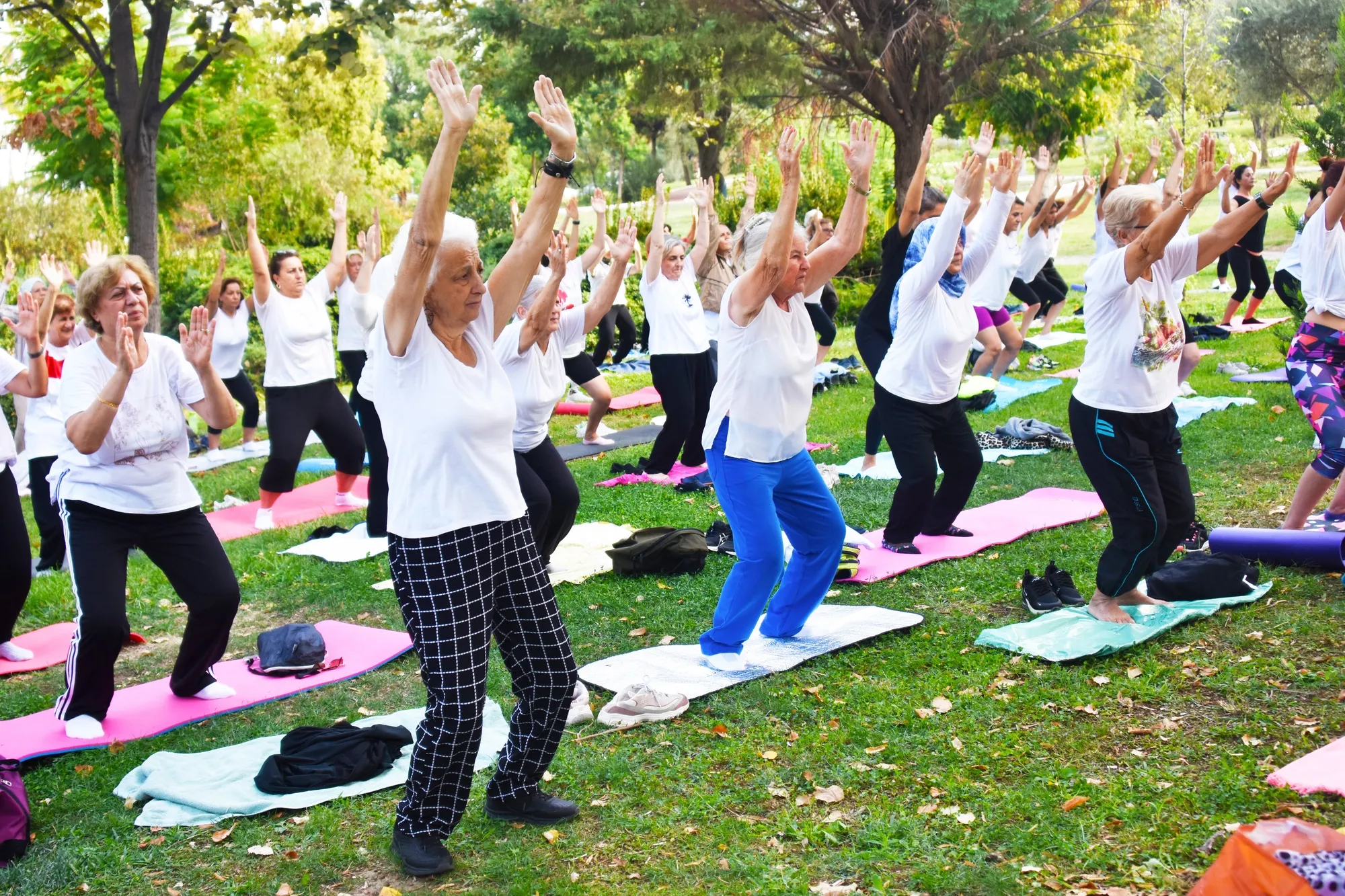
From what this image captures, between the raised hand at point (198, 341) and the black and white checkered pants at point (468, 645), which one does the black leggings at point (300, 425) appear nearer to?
the raised hand at point (198, 341)

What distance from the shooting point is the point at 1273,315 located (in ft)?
Result: 51.7

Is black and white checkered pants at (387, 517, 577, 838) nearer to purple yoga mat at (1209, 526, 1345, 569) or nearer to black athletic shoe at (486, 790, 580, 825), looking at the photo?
black athletic shoe at (486, 790, 580, 825)

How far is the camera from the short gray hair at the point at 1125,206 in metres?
4.96

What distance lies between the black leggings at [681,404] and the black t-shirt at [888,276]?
6.49 ft

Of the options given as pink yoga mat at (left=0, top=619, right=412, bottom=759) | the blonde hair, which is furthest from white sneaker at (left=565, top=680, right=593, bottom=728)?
the blonde hair

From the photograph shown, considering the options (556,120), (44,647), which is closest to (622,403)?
(44,647)

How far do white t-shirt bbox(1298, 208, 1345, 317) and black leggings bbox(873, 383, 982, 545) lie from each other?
6.28 ft

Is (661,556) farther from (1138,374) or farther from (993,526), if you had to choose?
(1138,374)

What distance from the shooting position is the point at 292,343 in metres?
8.80

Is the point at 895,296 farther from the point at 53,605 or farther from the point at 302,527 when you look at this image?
the point at 53,605

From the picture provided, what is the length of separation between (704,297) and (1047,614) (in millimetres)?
6353

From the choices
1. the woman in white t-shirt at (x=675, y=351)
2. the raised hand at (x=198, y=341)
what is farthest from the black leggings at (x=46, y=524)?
the woman in white t-shirt at (x=675, y=351)

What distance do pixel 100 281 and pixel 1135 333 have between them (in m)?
4.31

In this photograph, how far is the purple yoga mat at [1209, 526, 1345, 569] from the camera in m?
5.75
